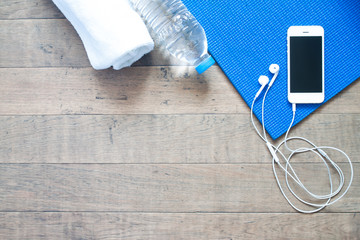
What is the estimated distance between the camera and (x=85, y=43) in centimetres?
75

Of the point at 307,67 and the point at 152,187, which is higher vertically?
the point at 307,67

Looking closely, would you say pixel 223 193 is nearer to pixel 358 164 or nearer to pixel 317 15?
pixel 358 164

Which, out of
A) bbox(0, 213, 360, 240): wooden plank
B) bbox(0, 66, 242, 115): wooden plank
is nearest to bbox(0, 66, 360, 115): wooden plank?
bbox(0, 66, 242, 115): wooden plank

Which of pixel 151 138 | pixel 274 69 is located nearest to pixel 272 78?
pixel 274 69

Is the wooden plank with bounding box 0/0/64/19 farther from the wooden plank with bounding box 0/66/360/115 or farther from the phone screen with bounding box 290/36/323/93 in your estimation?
the phone screen with bounding box 290/36/323/93

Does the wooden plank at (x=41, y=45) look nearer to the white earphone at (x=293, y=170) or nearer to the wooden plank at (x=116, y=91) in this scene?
the wooden plank at (x=116, y=91)

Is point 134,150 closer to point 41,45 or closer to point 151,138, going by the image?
point 151,138

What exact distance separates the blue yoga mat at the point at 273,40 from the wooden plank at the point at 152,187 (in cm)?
14

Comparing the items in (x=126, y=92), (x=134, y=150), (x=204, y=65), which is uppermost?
(x=204, y=65)

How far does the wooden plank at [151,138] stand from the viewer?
2.56ft

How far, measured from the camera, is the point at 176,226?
780 millimetres

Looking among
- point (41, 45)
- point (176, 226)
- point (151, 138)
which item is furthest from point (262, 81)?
point (41, 45)

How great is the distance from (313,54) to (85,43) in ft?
1.75

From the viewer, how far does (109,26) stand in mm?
694
